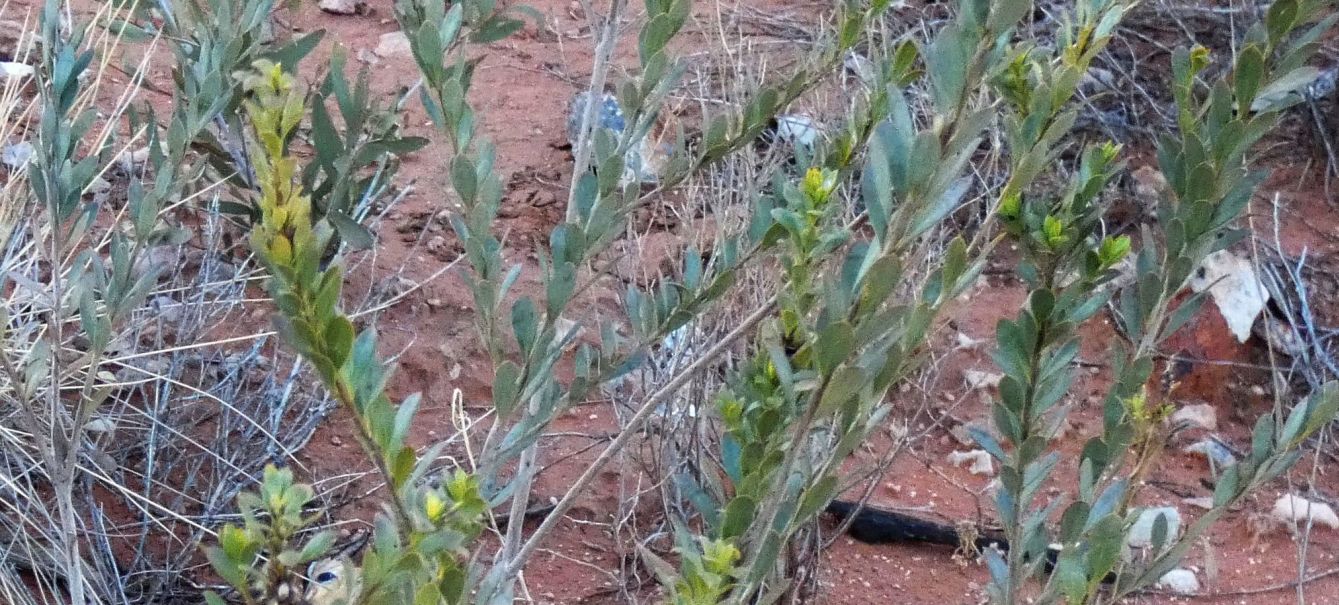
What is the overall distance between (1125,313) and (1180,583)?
154 centimetres

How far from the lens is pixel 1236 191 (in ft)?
4.38

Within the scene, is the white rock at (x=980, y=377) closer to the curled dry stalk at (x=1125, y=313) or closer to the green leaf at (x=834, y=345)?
the curled dry stalk at (x=1125, y=313)

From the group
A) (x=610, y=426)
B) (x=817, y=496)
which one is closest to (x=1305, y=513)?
(x=610, y=426)

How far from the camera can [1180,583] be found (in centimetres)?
268

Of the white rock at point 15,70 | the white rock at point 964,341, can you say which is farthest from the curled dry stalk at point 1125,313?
the white rock at point 15,70

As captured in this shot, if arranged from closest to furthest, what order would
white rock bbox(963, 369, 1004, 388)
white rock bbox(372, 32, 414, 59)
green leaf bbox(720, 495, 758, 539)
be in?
1. green leaf bbox(720, 495, 758, 539)
2. white rock bbox(963, 369, 1004, 388)
3. white rock bbox(372, 32, 414, 59)

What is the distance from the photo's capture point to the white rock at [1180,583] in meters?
2.66

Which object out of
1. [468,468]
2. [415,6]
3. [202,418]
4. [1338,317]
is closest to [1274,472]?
[415,6]

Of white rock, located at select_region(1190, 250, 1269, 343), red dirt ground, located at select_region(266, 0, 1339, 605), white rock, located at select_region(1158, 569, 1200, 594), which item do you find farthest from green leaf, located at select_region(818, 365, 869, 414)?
white rock, located at select_region(1190, 250, 1269, 343)

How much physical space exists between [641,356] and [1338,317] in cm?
305

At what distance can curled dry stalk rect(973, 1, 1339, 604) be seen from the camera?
1.26 metres

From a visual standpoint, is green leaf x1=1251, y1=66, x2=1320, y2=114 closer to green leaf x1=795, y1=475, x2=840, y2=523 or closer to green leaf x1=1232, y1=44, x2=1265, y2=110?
green leaf x1=1232, y1=44, x2=1265, y2=110

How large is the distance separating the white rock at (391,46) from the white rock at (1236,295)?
2731 mm

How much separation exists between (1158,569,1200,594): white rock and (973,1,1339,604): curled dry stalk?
142cm
